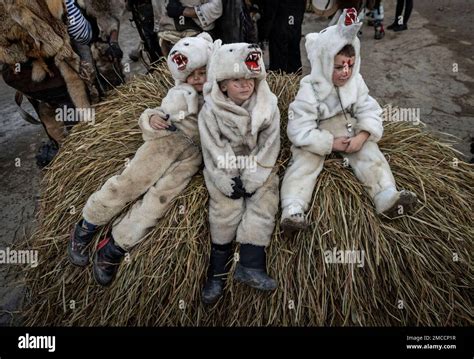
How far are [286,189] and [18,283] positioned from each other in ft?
5.69

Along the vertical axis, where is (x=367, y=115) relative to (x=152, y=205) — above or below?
above

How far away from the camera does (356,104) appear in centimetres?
200

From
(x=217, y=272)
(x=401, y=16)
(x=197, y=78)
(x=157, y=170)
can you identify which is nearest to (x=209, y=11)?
(x=197, y=78)

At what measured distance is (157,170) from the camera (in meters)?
1.94

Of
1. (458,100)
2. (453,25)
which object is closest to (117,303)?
(458,100)

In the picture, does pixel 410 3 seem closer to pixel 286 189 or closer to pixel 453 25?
pixel 453 25

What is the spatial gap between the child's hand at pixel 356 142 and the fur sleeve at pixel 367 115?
23 millimetres

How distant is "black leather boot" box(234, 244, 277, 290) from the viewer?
5.77 feet

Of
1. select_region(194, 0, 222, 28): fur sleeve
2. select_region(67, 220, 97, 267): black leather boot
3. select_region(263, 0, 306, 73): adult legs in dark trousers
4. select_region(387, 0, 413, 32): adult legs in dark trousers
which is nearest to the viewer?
select_region(67, 220, 97, 267): black leather boot

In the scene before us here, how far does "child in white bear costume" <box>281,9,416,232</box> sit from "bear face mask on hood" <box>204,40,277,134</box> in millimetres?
197

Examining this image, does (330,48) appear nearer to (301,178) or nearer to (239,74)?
(239,74)

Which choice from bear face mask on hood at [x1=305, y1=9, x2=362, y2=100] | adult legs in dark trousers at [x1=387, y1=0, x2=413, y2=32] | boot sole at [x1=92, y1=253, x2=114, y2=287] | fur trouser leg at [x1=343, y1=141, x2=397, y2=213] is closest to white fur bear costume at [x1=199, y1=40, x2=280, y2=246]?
bear face mask on hood at [x1=305, y1=9, x2=362, y2=100]

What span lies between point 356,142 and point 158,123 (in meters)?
0.90

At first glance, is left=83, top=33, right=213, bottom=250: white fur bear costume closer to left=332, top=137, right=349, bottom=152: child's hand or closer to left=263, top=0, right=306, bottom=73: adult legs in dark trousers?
left=332, top=137, right=349, bottom=152: child's hand
